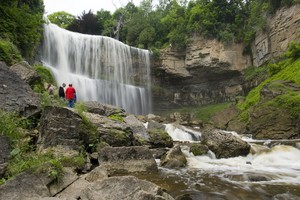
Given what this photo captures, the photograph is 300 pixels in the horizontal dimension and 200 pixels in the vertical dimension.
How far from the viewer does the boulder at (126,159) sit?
824 centimetres

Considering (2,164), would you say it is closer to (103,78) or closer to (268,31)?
(103,78)

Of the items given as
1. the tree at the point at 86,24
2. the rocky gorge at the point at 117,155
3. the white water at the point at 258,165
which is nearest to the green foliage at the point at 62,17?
the tree at the point at 86,24

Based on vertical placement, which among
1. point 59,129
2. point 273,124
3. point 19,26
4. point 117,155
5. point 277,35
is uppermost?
point 277,35

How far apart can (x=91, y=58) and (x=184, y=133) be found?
48.6ft

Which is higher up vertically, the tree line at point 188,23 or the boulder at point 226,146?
the tree line at point 188,23

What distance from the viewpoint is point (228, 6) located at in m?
33.7

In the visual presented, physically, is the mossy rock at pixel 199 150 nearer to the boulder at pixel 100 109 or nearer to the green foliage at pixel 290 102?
the boulder at pixel 100 109

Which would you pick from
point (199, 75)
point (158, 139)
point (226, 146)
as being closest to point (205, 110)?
point (199, 75)

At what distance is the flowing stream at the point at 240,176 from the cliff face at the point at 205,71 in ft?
65.8

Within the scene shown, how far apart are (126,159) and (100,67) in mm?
22566

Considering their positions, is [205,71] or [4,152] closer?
[4,152]

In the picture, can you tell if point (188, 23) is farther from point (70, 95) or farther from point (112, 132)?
point (112, 132)

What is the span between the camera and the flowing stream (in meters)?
6.61

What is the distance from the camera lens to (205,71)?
32312 mm
